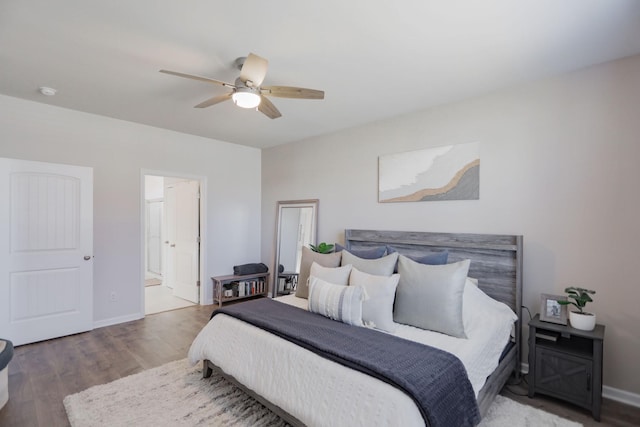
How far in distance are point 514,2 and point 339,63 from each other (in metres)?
1.19

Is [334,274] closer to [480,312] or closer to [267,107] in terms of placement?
[480,312]

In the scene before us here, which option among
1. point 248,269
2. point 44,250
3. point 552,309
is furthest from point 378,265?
point 44,250

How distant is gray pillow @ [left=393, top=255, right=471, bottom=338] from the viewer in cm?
229

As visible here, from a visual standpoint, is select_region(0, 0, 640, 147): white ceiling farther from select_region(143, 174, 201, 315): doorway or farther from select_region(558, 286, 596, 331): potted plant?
select_region(143, 174, 201, 315): doorway

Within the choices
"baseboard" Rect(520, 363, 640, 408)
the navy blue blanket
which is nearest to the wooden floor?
"baseboard" Rect(520, 363, 640, 408)

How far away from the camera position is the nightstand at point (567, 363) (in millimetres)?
2148

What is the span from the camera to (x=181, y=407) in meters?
2.24

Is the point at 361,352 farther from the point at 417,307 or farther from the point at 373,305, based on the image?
the point at 417,307

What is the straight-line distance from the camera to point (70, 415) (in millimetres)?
2137

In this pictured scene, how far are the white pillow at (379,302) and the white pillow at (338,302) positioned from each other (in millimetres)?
60

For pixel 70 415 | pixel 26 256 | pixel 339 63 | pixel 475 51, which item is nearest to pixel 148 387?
pixel 70 415

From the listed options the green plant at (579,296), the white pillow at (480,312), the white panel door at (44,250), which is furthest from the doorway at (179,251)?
the green plant at (579,296)

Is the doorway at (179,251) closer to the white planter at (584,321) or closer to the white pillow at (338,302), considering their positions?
the white pillow at (338,302)

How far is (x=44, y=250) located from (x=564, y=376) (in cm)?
497
